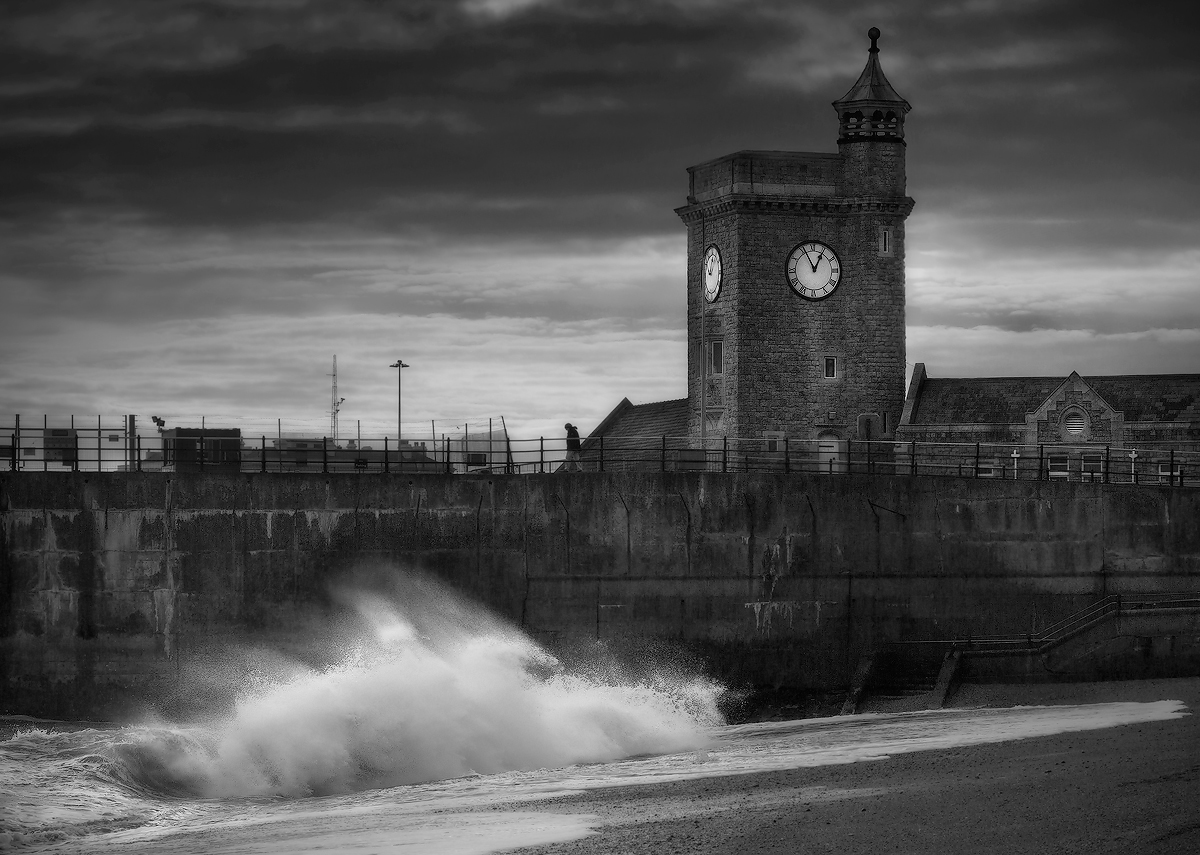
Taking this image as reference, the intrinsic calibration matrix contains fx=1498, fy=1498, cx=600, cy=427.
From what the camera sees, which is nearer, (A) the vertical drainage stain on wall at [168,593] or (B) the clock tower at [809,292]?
(A) the vertical drainage stain on wall at [168,593]

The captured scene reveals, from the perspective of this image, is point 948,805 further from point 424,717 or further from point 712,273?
point 712,273

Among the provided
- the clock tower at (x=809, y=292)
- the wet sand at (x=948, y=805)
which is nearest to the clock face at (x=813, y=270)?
the clock tower at (x=809, y=292)

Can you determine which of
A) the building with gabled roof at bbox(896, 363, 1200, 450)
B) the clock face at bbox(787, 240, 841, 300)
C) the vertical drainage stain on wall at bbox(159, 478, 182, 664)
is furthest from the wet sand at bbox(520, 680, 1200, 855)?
the clock face at bbox(787, 240, 841, 300)

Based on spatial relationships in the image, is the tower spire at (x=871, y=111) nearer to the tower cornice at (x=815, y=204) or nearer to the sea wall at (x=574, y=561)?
the tower cornice at (x=815, y=204)

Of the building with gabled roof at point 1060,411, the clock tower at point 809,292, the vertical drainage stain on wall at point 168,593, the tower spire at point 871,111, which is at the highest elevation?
the tower spire at point 871,111

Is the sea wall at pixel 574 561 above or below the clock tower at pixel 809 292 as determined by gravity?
below

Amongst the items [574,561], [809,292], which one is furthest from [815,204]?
[574,561]

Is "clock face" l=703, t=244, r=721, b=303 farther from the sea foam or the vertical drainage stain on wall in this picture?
the vertical drainage stain on wall

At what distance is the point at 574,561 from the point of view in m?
29.8

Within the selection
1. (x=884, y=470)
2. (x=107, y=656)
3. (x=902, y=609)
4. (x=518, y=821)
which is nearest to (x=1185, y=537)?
(x=902, y=609)

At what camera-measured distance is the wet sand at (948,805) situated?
16391 mm

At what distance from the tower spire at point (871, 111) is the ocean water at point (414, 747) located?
19.0 m

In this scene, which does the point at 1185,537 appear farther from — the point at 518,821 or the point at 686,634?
the point at 518,821

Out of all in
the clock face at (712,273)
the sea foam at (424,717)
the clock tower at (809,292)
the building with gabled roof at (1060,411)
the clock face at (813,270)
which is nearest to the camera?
the sea foam at (424,717)
